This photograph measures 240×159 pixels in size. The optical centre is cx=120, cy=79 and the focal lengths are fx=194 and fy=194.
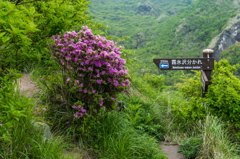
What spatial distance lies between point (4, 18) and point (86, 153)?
215cm

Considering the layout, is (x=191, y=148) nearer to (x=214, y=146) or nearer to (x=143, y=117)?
(x=214, y=146)

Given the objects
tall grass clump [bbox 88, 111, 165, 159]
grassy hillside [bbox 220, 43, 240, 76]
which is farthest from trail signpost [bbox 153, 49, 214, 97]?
grassy hillside [bbox 220, 43, 240, 76]

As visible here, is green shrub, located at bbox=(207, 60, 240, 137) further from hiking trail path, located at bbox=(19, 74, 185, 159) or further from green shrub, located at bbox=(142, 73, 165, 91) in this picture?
green shrub, located at bbox=(142, 73, 165, 91)

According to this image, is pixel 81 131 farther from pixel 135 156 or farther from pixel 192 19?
pixel 192 19

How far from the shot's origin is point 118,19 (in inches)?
2815

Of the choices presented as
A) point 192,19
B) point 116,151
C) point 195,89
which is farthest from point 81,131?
point 192,19

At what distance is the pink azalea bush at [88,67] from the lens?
2775 mm

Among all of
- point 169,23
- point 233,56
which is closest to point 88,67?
point 233,56

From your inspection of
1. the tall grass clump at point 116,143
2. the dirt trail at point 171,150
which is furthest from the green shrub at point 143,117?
the tall grass clump at point 116,143

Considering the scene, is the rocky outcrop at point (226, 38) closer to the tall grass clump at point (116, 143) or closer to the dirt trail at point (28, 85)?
the tall grass clump at point (116, 143)

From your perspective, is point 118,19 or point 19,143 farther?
point 118,19

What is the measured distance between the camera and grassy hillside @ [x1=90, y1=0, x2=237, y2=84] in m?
60.9

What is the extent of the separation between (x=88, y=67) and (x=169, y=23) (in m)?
76.6

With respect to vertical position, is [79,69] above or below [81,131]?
above
